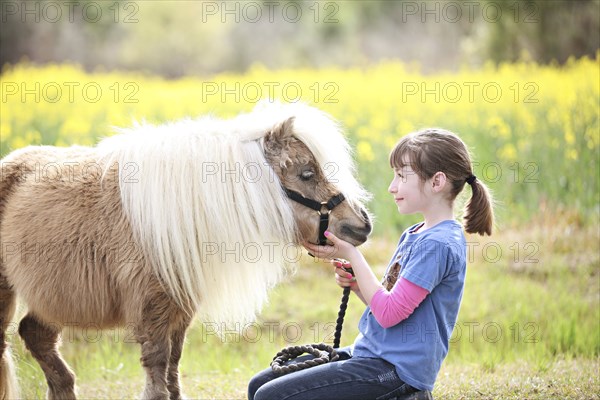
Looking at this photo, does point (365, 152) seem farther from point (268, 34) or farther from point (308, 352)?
point (268, 34)

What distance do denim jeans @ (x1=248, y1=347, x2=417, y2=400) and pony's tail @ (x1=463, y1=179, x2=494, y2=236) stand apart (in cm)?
69

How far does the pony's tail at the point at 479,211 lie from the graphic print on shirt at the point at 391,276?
0.34 meters

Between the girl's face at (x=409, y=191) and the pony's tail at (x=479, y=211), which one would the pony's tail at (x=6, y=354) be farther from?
the pony's tail at (x=479, y=211)

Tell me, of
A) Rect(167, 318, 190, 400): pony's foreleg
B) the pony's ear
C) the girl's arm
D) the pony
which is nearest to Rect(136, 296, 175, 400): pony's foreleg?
the pony

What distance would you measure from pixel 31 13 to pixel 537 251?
18.2 meters

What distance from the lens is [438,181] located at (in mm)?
2729

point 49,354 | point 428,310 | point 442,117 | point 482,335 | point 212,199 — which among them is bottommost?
point 482,335

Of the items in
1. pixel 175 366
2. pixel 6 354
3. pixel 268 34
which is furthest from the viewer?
pixel 268 34

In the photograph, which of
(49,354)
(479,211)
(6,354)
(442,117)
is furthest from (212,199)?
(442,117)

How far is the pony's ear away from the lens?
10.1ft

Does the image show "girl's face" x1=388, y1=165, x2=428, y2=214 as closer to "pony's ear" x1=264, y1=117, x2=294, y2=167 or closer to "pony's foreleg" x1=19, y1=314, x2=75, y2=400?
"pony's ear" x1=264, y1=117, x2=294, y2=167

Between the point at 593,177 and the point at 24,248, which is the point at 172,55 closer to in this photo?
the point at 593,177

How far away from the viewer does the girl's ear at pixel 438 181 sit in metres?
2.72

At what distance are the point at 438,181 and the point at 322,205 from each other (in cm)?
58
